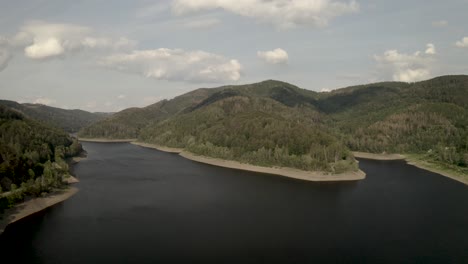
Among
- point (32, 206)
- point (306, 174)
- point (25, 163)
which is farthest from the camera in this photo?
point (306, 174)

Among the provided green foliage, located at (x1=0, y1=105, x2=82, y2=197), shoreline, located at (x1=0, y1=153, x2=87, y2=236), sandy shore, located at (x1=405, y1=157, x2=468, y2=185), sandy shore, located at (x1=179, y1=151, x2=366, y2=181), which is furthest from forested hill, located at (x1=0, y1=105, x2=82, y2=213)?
sandy shore, located at (x1=405, y1=157, x2=468, y2=185)

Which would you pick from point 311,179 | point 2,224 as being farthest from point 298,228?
point 2,224

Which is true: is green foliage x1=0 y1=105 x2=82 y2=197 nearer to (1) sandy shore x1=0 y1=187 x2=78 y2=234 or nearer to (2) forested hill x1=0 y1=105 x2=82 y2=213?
(2) forested hill x1=0 y1=105 x2=82 y2=213

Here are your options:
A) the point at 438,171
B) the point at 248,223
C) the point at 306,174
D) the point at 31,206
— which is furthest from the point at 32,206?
the point at 438,171

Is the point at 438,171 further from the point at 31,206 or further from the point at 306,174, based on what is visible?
the point at 31,206

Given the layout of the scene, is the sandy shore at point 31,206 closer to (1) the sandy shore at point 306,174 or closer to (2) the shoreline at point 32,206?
(2) the shoreline at point 32,206

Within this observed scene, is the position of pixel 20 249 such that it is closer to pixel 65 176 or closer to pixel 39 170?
pixel 39 170
